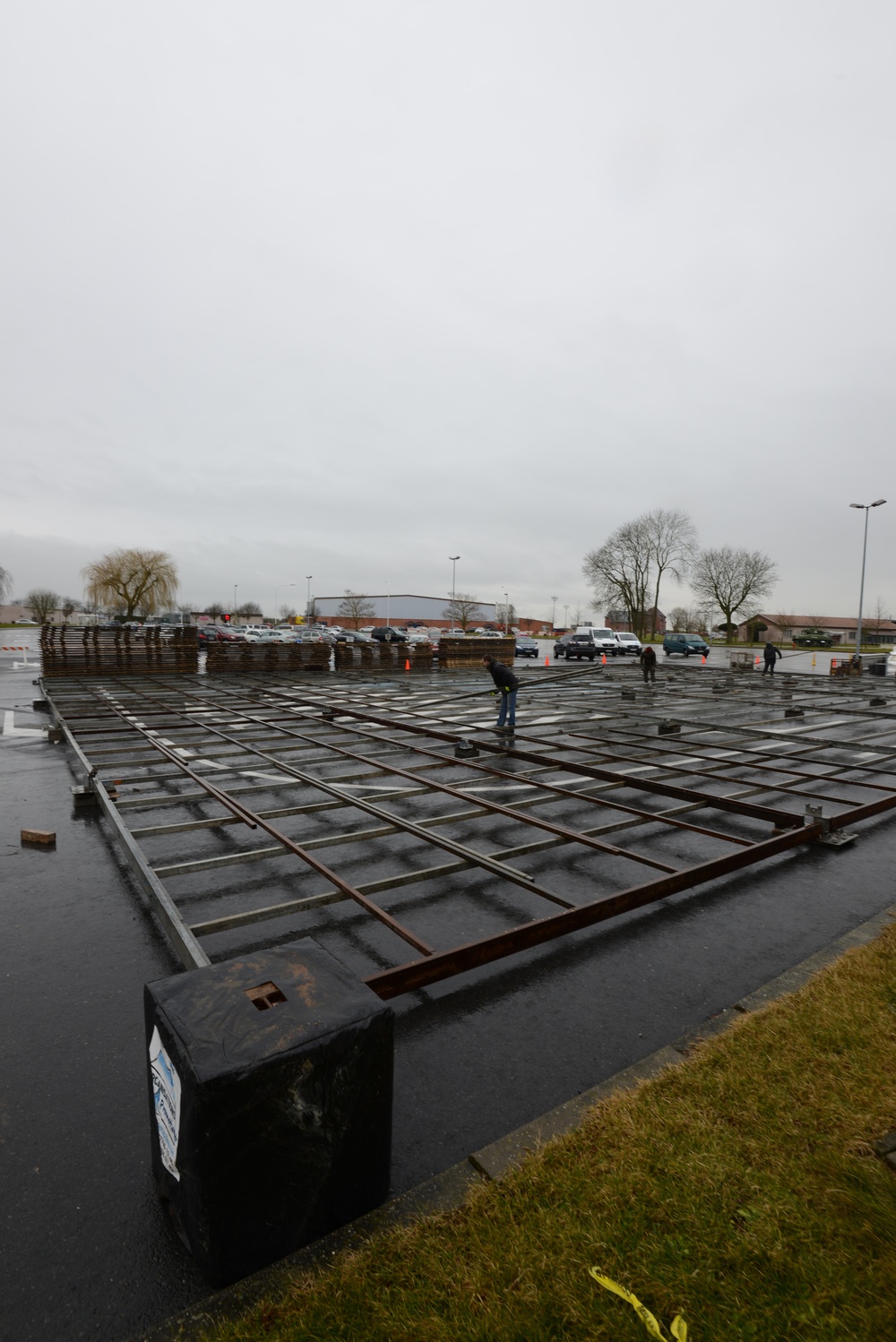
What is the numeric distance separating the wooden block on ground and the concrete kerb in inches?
210

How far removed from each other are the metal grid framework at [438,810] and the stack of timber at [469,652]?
1366cm

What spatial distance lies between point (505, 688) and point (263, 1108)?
9957mm

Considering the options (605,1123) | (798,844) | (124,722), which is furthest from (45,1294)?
(124,722)

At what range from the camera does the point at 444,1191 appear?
8.21ft

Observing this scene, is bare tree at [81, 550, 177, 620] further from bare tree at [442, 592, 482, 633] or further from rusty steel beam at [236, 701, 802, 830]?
rusty steel beam at [236, 701, 802, 830]

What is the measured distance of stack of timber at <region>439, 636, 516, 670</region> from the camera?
3011cm

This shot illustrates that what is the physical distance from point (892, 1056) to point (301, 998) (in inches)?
115

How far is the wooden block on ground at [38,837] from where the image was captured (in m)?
6.41

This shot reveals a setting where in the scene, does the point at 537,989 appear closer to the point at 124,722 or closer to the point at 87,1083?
the point at 87,1083

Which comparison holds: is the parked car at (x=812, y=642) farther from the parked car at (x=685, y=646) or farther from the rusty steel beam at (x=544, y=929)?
the rusty steel beam at (x=544, y=929)

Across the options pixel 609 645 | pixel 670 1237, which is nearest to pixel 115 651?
pixel 670 1237

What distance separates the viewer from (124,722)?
41.8 feet

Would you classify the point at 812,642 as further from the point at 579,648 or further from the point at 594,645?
the point at 579,648

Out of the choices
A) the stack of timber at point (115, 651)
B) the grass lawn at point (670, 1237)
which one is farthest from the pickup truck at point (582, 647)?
the grass lawn at point (670, 1237)
